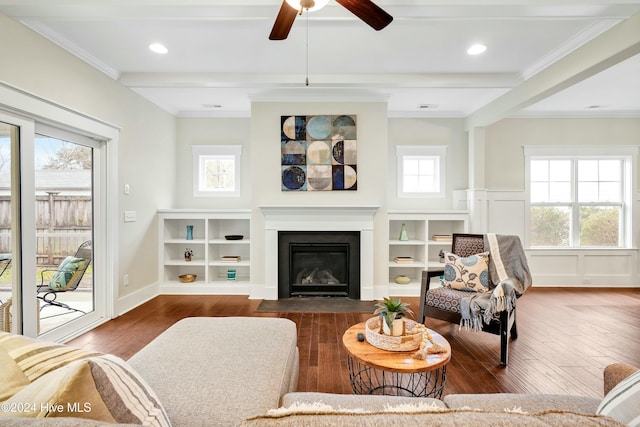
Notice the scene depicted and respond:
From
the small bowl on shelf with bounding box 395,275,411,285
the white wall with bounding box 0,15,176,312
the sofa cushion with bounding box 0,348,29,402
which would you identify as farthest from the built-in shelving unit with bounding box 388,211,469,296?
the sofa cushion with bounding box 0,348,29,402

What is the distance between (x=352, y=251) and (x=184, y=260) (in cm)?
255

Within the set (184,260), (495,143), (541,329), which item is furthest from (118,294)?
(495,143)

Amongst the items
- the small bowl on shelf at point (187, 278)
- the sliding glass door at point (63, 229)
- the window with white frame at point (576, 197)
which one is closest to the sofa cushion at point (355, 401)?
the sliding glass door at point (63, 229)

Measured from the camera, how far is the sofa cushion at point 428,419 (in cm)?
57

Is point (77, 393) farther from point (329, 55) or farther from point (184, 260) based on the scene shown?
point (184, 260)

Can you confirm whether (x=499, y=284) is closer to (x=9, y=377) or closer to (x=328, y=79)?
(x=328, y=79)

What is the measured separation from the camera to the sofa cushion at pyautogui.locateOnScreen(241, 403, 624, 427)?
22.5 inches

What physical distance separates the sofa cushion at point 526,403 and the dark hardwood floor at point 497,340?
1039 millimetres

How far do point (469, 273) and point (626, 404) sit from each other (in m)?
2.42

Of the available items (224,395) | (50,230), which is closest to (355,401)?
(224,395)

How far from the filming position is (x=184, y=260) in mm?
4770

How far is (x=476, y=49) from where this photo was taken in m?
3.02

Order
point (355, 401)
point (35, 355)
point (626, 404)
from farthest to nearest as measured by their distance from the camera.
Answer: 1. point (355, 401)
2. point (35, 355)
3. point (626, 404)

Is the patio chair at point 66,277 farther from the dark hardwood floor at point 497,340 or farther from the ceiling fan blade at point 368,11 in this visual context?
the ceiling fan blade at point 368,11
